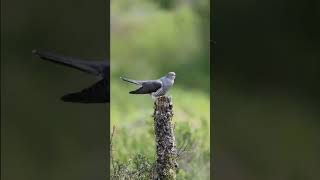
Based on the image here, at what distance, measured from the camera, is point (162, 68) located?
2.88m

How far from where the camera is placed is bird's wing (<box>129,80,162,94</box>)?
9.42ft

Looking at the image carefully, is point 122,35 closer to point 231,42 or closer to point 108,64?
point 108,64

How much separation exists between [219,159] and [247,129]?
27 centimetres

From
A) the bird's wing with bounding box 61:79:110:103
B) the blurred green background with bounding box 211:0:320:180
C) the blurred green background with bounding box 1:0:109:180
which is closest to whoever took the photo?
the blurred green background with bounding box 1:0:109:180

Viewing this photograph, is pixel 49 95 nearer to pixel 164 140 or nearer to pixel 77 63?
pixel 77 63

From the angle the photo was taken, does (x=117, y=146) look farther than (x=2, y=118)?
Yes

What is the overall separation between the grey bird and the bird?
0.17m

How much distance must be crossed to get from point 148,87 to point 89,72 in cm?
38

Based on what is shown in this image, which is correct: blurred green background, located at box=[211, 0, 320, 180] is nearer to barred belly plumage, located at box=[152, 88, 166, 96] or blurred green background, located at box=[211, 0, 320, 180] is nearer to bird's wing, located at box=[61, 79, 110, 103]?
barred belly plumage, located at box=[152, 88, 166, 96]

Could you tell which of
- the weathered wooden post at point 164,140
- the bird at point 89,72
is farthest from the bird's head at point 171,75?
the bird at point 89,72

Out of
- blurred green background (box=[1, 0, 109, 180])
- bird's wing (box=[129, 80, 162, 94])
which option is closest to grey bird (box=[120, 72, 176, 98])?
bird's wing (box=[129, 80, 162, 94])

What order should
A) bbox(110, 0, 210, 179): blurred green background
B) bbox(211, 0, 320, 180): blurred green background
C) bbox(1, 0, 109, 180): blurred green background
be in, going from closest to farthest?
1. bbox(1, 0, 109, 180): blurred green background
2. bbox(110, 0, 210, 179): blurred green background
3. bbox(211, 0, 320, 180): blurred green background

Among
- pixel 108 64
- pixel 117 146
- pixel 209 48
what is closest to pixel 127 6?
pixel 108 64

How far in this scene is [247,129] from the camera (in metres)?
2.98
